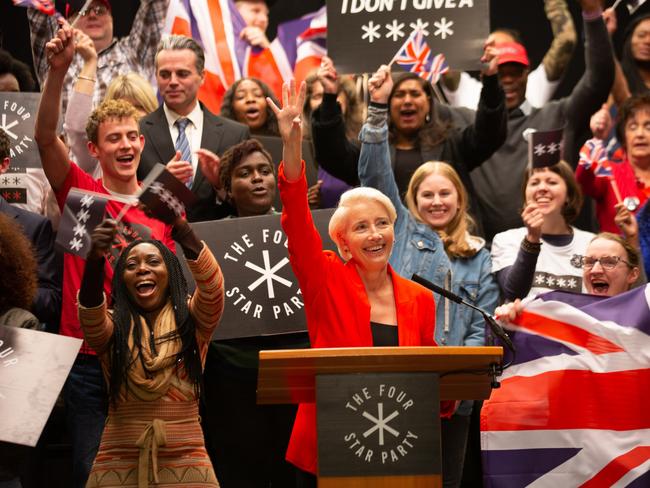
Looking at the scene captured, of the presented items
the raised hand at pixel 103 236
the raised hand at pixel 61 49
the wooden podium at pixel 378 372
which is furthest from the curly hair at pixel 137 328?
the raised hand at pixel 61 49

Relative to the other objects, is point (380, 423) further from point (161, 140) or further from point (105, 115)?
point (161, 140)

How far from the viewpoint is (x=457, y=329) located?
16.2 feet

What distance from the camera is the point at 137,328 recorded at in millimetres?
4188

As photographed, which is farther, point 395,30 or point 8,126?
point 395,30

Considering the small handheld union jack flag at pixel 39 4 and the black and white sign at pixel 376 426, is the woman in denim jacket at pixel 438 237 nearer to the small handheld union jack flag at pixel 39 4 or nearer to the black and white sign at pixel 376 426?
the black and white sign at pixel 376 426

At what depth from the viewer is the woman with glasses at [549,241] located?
523 cm

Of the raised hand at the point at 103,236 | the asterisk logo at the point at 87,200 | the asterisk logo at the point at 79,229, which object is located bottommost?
the asterisk logo at the point at 79,229

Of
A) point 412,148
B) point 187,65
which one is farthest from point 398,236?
point 187,65

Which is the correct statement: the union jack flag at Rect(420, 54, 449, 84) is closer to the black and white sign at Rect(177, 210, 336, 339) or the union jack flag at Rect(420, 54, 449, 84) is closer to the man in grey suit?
the man in grey suit

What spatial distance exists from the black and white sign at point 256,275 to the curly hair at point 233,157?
14.6 inches

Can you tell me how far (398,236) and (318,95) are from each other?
5.54ft

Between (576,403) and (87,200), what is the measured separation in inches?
81.0

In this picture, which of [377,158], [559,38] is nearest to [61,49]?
[377,158]

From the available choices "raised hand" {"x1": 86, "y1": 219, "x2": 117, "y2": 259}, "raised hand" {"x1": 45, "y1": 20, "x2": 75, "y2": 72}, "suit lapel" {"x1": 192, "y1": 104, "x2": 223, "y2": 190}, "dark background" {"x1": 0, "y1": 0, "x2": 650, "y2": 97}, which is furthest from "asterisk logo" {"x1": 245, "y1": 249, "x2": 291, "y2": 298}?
"dark background" {"x1": 0, "y1": 0, "x2": 650, "y2": 97}
